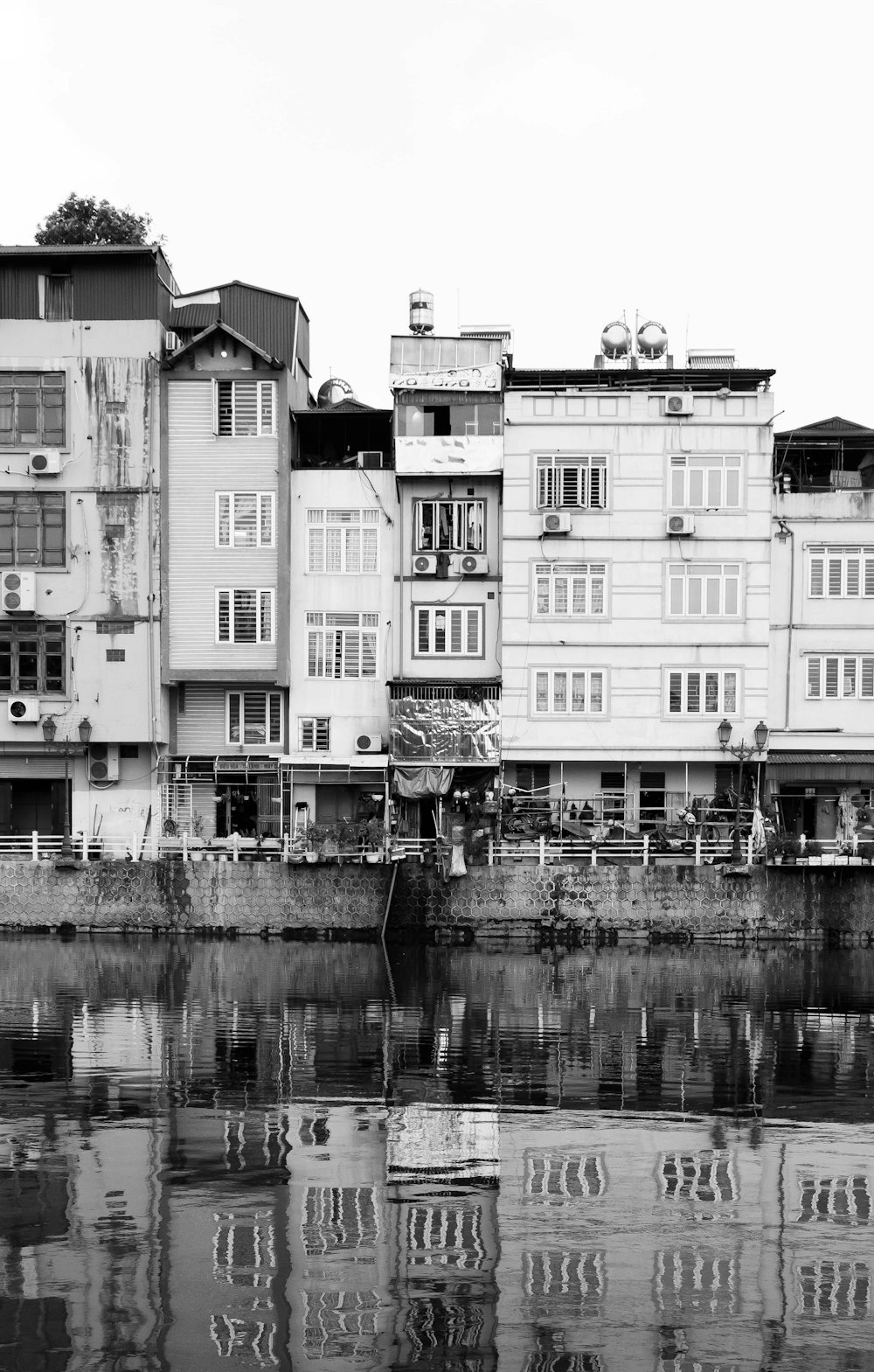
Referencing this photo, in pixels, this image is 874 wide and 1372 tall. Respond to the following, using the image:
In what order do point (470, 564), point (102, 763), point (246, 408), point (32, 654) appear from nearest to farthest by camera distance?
point (32, 654) < point (102, 763) < point (246, 408) < point (470, 564)

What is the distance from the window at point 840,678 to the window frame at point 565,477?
350 inches

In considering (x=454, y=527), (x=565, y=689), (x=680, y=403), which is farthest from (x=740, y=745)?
(x=454, y=527)

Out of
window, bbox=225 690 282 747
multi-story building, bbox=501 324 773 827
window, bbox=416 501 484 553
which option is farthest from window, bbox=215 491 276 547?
multi-story building, bbox=501 324 773 827

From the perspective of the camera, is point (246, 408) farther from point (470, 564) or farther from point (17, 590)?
point (17, 590)

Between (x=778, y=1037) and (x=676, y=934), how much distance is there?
58.1ft

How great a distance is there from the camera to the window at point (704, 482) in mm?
54312

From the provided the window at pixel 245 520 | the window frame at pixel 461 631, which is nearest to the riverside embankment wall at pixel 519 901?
the window frame at pixel 461 631

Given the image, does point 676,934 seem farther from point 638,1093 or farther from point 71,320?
point 71,320

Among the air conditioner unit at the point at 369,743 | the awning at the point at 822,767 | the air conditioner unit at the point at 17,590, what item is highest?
the air conditioner unit at the point at 17,590

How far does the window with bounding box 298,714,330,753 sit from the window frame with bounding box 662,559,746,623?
11833mm

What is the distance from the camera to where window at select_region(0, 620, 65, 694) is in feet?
178

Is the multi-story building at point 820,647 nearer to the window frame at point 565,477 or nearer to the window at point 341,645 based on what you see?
the window frame at point 565,477

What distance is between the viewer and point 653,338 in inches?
2302

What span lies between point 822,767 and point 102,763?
77.0 ft
